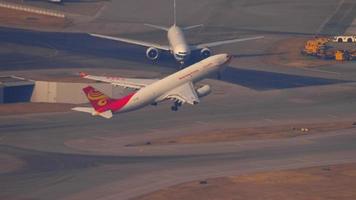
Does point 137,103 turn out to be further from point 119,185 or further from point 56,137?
point 119,185

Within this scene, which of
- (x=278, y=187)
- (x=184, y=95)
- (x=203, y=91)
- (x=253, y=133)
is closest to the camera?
(x=278, y=187)

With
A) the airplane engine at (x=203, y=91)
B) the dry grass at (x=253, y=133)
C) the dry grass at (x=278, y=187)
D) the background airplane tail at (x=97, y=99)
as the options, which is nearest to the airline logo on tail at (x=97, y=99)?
the background airplane tail at (x=97, y=99)

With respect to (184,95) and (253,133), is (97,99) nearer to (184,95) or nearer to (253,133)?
(184,95)

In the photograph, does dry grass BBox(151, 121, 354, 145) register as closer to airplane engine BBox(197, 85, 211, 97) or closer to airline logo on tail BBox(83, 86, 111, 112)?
airline logo on tail BBox(83, 86, 111, 112)

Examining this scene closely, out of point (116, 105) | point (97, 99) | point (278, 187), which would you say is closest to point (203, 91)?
point (116, 105)

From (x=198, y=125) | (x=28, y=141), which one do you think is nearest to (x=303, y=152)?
(x=198, y=125)

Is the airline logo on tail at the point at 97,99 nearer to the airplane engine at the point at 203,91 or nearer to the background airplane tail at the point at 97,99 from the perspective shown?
the background airplane tail at the point at 97,99
